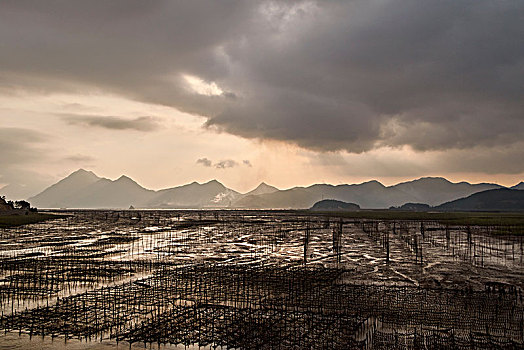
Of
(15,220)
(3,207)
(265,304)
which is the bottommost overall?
(265,304)

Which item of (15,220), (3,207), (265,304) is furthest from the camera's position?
(3,207)

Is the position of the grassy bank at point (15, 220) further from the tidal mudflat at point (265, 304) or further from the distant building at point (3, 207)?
the tidal mudflat at point (265, 304)

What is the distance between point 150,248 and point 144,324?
29.5 m

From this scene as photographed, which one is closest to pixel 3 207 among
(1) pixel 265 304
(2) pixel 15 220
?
(2) pixel 15 220

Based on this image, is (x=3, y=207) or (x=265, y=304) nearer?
(x=265, y=304)

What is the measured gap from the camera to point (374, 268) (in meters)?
30.5

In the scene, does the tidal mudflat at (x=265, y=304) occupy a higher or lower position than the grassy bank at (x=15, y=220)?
lower

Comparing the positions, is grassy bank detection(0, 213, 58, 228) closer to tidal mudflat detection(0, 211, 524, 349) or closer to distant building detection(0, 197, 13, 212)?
distant building detection(0, 197, 13, 212)

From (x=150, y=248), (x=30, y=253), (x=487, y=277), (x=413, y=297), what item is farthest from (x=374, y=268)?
(x=30, y=253)

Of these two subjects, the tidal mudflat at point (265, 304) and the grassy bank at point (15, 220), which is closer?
the tidal mudflat at point (265, 304)

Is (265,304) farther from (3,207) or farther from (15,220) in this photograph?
(3,207)

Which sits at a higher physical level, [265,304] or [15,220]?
[15,220]

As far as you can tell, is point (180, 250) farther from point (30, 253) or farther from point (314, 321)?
point (314, 321)

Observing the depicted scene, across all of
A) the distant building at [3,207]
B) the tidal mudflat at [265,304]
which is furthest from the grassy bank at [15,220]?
the tidal mudflat at [265,304]
